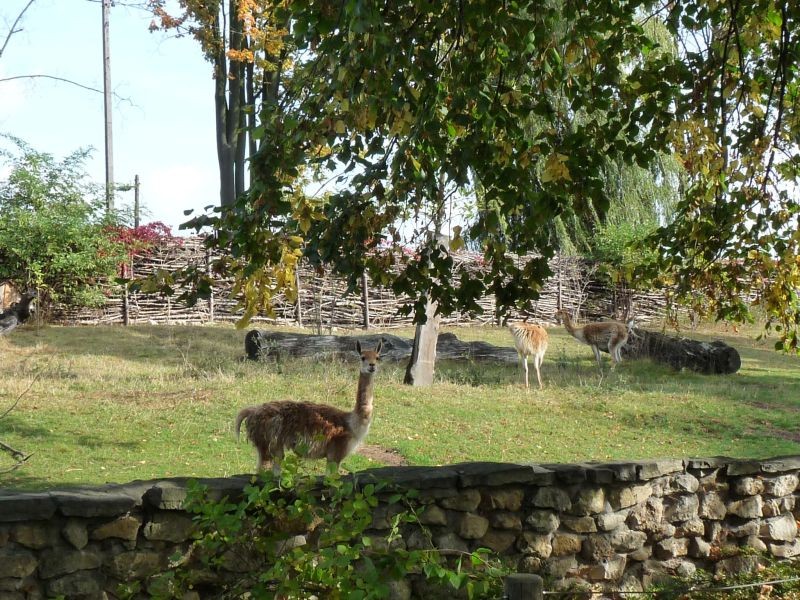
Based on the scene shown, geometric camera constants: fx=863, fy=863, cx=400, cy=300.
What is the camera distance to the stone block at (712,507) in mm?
7527

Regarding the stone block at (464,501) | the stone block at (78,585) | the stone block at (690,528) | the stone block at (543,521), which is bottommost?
the stone block at (690,528)

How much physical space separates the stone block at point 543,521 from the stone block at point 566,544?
98 millimetres

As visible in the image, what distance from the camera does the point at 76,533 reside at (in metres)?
4.77

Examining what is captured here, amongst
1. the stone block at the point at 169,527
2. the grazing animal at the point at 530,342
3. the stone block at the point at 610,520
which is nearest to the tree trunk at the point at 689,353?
the grazing animal at the point at 530,342

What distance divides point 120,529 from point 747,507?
5.53m

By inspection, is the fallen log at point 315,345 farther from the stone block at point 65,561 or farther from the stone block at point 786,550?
the stone block at point 65,561

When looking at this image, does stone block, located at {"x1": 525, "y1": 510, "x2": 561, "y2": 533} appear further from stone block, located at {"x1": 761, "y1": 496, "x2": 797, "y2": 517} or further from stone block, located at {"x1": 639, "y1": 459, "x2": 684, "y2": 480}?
stone block, located at {"x1": 761, "y1": 496, "x2": 797, "y2": 517}

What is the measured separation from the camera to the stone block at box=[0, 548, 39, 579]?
455 centimetres

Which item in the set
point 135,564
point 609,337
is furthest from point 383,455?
point 609,337

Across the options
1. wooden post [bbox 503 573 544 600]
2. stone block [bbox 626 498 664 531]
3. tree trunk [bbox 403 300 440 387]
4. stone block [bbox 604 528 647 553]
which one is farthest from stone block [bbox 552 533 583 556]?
tree trunk [bbox 403 300 440 387]

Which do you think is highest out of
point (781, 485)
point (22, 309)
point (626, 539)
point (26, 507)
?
point (22, 309)

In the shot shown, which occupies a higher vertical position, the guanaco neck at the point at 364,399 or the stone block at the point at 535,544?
the guanaco neck at the point at 364,399

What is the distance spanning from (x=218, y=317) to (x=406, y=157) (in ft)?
70.3

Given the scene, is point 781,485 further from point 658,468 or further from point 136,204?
point 136,204
